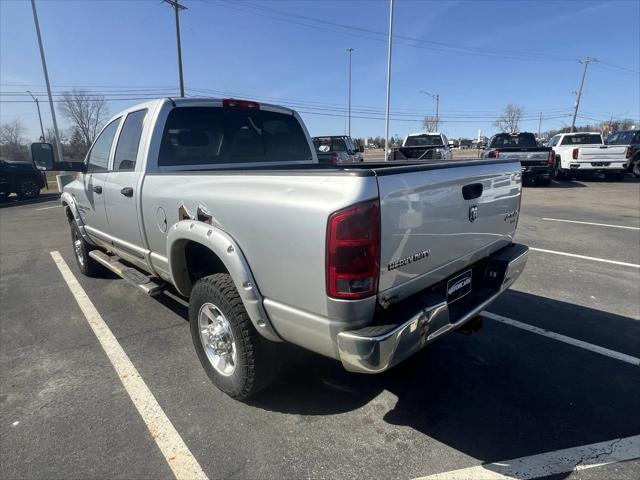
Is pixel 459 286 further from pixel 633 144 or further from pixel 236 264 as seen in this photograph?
pixel 633 144

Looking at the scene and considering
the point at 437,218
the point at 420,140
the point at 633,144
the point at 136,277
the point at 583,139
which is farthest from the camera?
the point at 633,144

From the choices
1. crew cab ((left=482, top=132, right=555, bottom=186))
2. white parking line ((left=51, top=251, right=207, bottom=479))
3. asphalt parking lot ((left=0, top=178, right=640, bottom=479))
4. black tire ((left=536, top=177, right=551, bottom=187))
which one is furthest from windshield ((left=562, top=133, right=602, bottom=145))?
white parking line ((left=51, top=251, right=207, bottom=479))

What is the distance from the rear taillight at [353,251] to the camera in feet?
5.96

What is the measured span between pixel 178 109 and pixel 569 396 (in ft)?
12.3

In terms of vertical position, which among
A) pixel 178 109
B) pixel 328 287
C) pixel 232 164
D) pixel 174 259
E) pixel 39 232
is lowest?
pixel 39 232

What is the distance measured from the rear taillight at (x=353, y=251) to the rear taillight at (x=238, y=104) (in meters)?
2.41

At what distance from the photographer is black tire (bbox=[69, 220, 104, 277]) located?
209 inches

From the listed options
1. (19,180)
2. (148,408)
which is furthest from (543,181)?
(19,180)

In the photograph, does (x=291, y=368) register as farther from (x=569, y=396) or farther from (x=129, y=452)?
(x=569, y=396)

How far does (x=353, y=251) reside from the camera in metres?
1.85

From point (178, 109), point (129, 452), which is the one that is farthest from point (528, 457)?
point (178, 109)

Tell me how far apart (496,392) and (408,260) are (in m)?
1.43

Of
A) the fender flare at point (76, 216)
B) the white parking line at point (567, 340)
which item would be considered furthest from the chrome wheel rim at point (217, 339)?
the fender flare at point (76, 216)

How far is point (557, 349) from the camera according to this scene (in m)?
3.37
